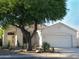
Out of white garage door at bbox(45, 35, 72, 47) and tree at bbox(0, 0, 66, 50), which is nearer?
tree at bbox(0, 0, 66, 50)

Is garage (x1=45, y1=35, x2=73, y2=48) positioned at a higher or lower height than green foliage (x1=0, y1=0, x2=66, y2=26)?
lower

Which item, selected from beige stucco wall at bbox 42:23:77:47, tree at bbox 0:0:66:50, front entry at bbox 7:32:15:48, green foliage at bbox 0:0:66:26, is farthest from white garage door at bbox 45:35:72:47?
green foliage at bbox 0:0:66:26

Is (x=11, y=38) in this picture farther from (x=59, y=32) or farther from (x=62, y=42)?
(x=62, y=42)

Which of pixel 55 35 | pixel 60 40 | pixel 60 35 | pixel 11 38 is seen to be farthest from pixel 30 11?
pixel 60 40

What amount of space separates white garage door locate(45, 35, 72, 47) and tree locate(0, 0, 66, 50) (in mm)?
10203

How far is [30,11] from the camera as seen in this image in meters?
29.9

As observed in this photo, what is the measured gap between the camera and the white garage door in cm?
4228

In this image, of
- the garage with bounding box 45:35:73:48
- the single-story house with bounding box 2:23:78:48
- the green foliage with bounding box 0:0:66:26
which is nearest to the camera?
the green foliage with bounding box 0:0:66:26

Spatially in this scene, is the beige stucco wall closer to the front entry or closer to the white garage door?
the white garage door

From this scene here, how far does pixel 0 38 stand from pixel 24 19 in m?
13.6

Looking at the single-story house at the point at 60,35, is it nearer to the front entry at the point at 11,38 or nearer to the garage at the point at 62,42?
the garage at the point at 62,42

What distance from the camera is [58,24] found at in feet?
139

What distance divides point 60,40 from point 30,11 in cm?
1377

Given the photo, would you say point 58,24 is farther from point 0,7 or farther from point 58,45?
point 0,7
